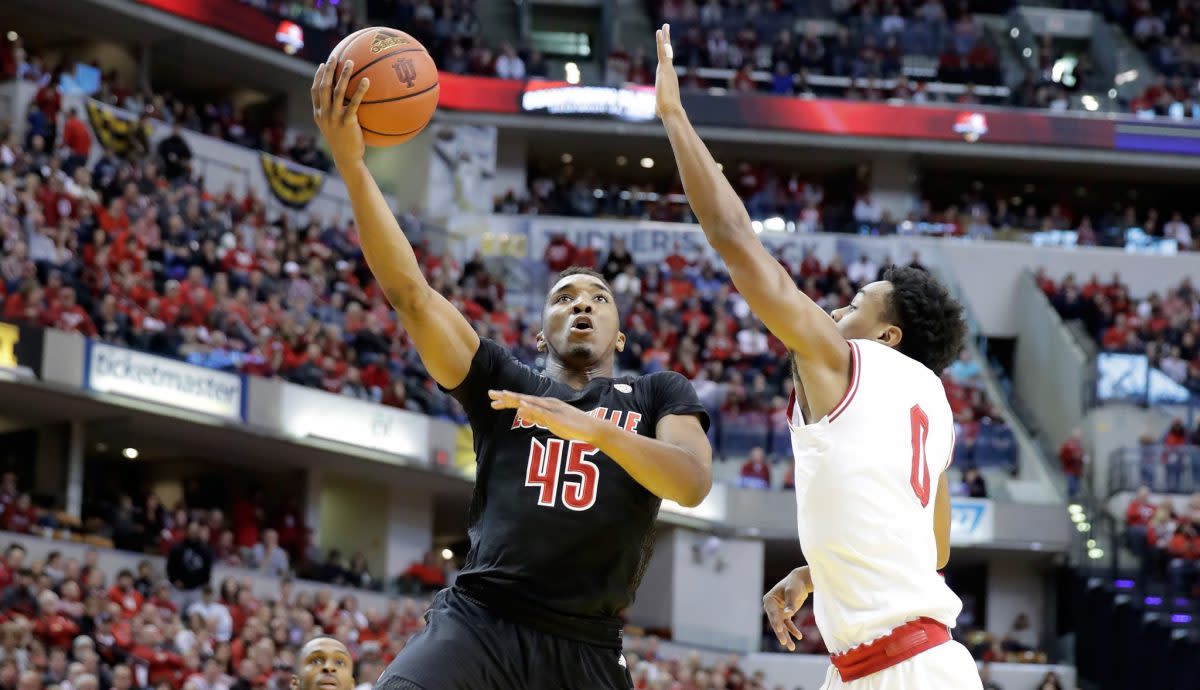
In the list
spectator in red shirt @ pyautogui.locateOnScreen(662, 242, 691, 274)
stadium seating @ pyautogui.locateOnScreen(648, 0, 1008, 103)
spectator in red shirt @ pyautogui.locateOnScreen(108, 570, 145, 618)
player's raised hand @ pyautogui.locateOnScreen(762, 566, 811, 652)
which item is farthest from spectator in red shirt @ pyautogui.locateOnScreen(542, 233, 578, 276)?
player's raised hand @ pyautogui.locateOnScreen(762, 566, 811, 652)

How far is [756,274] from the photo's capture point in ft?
16.0

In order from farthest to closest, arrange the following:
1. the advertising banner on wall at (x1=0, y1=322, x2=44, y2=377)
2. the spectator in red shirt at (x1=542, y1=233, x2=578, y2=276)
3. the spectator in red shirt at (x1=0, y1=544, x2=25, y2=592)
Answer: the spectator in red shirt at (x1=542, y1=233, x2=578, y2=276) → the advertising banner on wall at (x1=0, y1=322, x2=44, y2=377) → the spectator in red shirt at (x1=0, y1=544, x2=25, y2=592)

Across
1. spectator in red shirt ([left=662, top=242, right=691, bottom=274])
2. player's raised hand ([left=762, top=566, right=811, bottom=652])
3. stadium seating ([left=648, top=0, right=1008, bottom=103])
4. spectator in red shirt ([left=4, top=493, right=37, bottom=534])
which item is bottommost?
spectator in red shirt ([left=4, top=493, right=37, bottom=534])

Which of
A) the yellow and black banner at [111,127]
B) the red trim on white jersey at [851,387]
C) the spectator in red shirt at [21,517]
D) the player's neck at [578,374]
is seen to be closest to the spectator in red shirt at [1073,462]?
the yellow and black banner at [111,127]

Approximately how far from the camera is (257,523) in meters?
23.6

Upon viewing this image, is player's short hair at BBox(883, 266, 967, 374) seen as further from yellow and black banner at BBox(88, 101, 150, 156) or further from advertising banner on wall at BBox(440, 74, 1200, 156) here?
advertising banner on wall at BBox(440, 74, 1200, 156)

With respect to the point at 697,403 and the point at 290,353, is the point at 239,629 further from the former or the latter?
the point at 697,403

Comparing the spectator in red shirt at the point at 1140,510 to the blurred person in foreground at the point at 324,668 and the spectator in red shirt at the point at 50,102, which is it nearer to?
the spectator in red shirt at the point at 50,102

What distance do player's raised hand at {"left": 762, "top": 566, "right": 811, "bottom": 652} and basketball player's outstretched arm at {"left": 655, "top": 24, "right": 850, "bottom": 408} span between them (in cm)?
99

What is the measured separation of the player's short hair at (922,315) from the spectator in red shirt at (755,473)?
74.9ft

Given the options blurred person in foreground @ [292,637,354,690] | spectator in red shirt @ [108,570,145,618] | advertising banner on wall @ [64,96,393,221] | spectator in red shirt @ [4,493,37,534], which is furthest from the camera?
advertising banner on wall @ [64,96,393,221]

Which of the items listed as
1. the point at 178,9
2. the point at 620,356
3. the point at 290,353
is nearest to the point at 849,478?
the point at 290,353

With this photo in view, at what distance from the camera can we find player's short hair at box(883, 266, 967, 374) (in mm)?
5438

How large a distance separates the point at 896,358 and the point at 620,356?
81.4 ft
